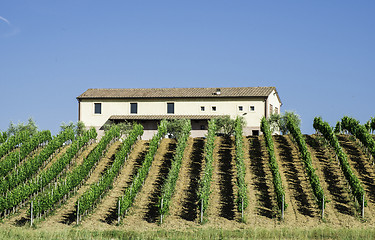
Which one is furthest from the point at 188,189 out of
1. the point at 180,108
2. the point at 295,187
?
the point at 180,108

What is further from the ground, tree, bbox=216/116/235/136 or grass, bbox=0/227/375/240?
tree, bbox=216/116/235/136

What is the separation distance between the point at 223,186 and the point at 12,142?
69.1 ft

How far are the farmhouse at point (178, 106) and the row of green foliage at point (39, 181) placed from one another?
13312mm

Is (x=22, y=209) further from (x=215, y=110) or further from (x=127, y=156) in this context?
(x=215, y=110)

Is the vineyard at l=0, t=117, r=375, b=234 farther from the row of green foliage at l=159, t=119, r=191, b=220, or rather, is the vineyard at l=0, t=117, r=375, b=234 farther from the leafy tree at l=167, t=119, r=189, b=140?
the leafy tree at l=167, t=119, r=189, b=140

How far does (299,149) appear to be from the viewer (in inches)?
1827

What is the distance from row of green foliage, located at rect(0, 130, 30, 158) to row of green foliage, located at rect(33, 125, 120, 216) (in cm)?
825

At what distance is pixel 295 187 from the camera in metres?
40.1

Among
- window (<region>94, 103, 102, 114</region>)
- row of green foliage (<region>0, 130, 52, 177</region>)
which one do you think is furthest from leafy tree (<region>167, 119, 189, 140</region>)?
row of green foliage (<region>0, 130, 52, 177</region>)

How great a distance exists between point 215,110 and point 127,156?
58.5 feet

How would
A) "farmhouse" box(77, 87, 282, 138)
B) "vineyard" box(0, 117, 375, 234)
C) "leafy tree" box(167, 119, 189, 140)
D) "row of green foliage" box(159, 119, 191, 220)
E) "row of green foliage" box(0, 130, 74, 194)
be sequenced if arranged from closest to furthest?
"row of green foliage" box(159, 119, 191, 220)
"vineyard" box(0, 117, 375, 234)
"row of green foliage" box(0, 130, 74, 194)
"leafy tree" box(167, 119, 189, 140)
"farmhouse" box(77, 87, 282, 138)

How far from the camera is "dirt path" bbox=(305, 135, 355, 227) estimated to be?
35.5 meters

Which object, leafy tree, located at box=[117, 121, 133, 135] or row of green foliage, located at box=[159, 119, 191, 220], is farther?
leafy tree, located at box=[117, 121, 133, 135]

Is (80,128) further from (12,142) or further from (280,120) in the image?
(280,120)
